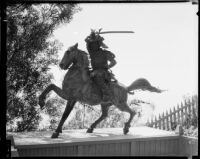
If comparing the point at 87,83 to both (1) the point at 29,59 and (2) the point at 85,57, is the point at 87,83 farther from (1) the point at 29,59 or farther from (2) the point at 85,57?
(1) the point at 29,59

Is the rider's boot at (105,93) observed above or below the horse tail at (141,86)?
below

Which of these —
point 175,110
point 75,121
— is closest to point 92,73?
point 175,110

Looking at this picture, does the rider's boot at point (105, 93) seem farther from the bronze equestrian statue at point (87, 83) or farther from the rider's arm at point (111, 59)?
the rider's arm at point (111, 59)

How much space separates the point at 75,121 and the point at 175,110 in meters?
4.66

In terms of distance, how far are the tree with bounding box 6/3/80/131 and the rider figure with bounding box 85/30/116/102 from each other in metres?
3.56

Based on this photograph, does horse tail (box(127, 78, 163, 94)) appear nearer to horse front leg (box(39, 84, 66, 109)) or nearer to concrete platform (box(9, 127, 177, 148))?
concrete platform (box(9, 127, 177, 148))

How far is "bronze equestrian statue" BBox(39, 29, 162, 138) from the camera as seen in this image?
6617 millimetres

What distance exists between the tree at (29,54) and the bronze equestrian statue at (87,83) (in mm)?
3595

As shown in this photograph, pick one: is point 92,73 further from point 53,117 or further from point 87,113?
point 87,113

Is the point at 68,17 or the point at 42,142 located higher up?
the point at 68,17

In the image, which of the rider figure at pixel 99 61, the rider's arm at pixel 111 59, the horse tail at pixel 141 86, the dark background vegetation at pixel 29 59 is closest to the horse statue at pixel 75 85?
the rider figure at pixel 99 61

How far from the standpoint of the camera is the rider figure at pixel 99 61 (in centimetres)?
683

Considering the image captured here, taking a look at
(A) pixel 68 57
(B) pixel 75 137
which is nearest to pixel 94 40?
(A) pixel 68 57

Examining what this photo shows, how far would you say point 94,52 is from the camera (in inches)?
275
